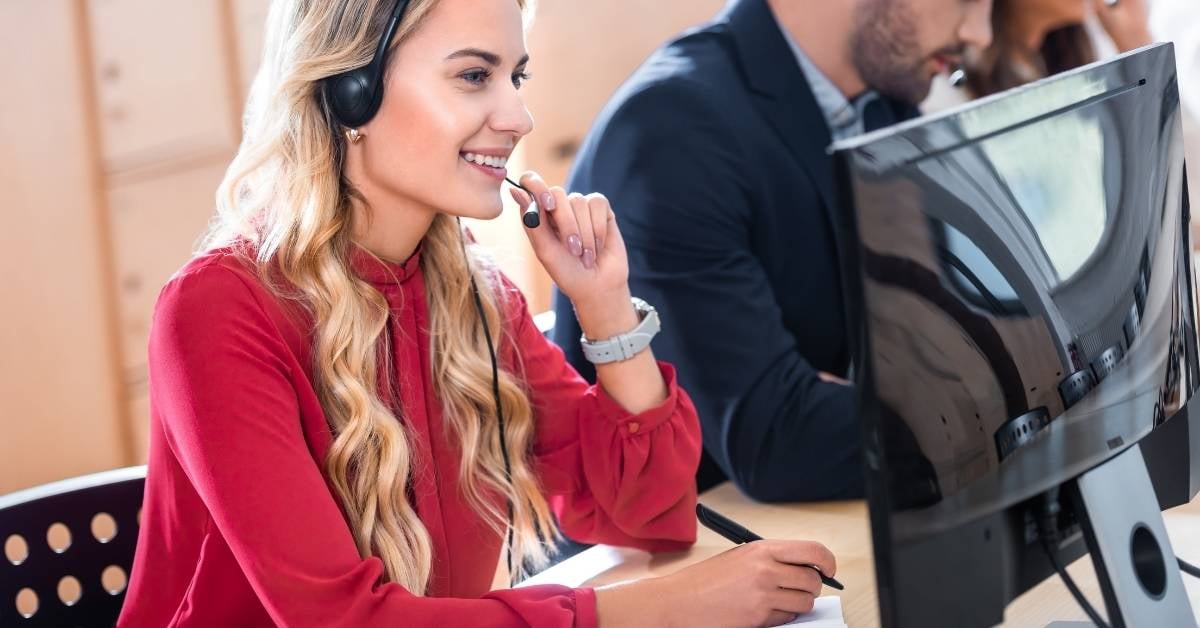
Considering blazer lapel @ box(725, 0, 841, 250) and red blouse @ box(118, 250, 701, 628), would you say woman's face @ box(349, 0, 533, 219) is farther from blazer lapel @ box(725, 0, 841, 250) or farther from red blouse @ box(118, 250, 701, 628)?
blazer lapel @ box(725, 0, 841, 250)

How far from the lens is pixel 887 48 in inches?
72.7

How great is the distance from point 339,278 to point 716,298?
51cm

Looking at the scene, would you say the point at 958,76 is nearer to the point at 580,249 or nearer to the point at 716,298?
the point at 716,298

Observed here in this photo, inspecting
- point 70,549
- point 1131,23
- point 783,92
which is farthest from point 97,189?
point 1131,23

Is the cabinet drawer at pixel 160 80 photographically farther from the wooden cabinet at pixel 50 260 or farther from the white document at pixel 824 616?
the white document at pixel 824 616

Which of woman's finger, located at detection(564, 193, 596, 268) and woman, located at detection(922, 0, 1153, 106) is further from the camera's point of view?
woman, located at detection(922, 0, 1153, 106)

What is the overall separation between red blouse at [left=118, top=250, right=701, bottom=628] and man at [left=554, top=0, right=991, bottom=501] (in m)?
0.15

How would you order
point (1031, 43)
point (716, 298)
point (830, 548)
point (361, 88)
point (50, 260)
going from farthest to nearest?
1. point (1031, 43)
2. point (50, 260)
3. point (716, 298)
4. point (830, 548)
5. point (361, 88)

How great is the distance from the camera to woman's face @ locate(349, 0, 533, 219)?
45.2 inches

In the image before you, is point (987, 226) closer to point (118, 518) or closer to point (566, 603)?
point (566, 603)

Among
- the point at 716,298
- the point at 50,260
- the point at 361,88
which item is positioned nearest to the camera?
the point at 361,88

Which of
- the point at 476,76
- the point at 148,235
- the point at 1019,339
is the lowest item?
the point at 148,235

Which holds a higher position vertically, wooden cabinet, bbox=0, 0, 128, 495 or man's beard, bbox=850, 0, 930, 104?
man's beard, bbox=850, 0, 930, 104

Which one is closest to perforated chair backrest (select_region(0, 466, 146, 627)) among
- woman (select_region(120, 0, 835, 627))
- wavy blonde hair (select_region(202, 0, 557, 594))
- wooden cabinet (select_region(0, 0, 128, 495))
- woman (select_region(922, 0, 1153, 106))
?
woman (select_region(120, 0, 835, 627))
